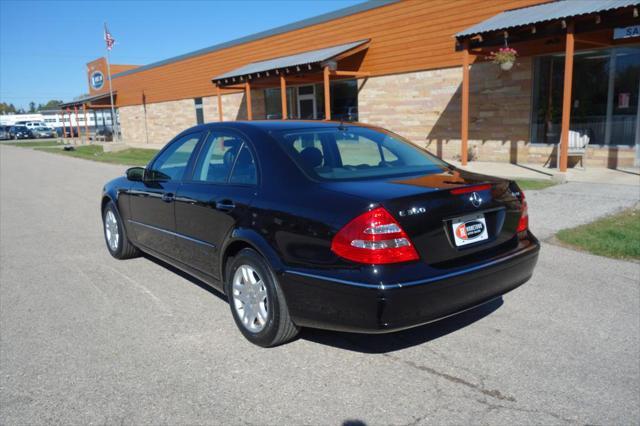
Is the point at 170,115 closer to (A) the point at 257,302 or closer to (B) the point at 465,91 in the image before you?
(B) the point at 465,91

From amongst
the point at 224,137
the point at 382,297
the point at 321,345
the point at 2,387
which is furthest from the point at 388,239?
the point at 2,387

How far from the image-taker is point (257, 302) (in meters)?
3.74

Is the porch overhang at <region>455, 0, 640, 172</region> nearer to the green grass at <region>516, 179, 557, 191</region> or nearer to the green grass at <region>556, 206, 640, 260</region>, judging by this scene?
the green grass at <region>516, 179, 557, 191</region>

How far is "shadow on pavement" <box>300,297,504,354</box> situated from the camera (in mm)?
3730

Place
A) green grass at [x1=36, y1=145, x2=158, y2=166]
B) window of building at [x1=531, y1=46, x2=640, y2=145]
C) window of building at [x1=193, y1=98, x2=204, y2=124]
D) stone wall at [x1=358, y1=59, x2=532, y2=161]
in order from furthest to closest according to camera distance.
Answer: window of building at [x1=193, y1=98, x2=204, y2=124] → green grass at [x1=36, y1=145, x2=158, y2=166] → stone wall at [x1=358, y1=59, x2=532, y2=161] → window of building at [x1=531, y1=46, x2=640, y2=145]

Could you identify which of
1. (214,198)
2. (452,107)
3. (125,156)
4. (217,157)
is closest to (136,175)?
(217,157)

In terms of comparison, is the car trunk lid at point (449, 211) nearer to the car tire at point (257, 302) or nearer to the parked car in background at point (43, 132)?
the car tire at point (257, 302)

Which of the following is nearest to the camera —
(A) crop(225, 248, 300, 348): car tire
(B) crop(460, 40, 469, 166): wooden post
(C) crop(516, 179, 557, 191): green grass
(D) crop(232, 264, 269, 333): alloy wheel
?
(A) crop(225, 248, 300, 348): car tire

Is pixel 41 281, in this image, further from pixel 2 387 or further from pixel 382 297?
pixel 382 297

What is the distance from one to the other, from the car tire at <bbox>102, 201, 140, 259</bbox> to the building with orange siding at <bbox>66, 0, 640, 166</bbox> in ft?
31.4

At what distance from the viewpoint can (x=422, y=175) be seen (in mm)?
3799

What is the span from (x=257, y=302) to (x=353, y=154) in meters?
1.40

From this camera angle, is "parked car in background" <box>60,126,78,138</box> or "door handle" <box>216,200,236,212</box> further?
"parked car in background" <box>60,126,78,138</box>

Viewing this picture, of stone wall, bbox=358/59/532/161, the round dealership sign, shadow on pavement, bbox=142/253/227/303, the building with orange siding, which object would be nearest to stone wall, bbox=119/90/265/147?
the building with orange siding
